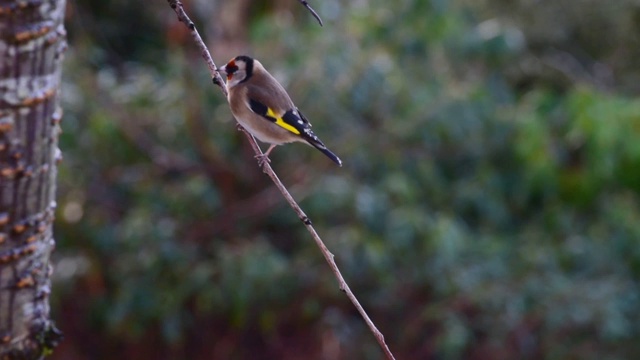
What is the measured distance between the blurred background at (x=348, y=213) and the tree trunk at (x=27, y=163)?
264 cm

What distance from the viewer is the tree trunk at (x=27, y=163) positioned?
242 cm

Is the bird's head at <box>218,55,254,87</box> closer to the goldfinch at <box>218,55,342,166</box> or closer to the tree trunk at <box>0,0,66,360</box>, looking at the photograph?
the goldfinch at <box>218,55,342,166</box>

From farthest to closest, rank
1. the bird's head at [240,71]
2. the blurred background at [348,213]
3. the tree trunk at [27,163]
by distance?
the blurred background at [348,213], the bird's head at [240,71], the tree trunk at [27,163]

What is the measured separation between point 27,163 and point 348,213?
3226 millimetres

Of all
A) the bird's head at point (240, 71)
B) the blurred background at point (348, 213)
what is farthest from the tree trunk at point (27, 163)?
the blurred background at point (348, 213)

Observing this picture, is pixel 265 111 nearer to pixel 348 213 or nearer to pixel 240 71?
pixel 240 71

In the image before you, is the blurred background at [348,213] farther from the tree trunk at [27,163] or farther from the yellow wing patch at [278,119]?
the tree trunk at [27,163]

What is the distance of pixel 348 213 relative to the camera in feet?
18.2

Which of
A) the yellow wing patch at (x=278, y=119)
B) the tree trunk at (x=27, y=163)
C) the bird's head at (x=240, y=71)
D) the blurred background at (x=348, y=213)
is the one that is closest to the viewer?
the tree trunk at (x=27, y=163)

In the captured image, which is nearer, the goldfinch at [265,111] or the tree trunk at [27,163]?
the tree trunk at [27,163]

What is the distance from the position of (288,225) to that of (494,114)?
1597mm

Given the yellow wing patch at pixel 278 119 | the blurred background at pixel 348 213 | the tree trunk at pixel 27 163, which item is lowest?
the blurred background at pixel 348 213

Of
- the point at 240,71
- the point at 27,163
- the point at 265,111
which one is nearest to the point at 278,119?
the point at 265,111

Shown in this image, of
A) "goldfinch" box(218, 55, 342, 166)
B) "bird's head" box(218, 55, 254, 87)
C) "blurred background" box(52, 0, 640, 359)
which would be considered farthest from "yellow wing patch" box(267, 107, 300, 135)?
"blurred background" box(52, 0, 640, 359)
